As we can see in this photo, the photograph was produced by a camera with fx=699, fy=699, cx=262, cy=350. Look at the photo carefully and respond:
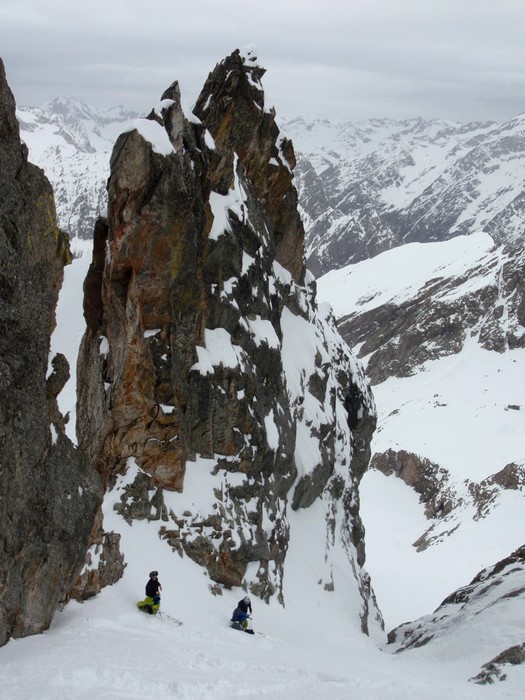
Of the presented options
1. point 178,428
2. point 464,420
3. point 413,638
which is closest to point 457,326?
point 464,420

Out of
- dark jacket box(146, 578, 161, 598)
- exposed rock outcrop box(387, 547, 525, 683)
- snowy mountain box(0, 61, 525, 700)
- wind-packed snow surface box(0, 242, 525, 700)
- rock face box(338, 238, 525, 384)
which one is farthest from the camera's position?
rock face box(338, 238, 525, 384)

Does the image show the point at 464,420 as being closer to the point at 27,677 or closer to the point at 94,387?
the point at 94,387

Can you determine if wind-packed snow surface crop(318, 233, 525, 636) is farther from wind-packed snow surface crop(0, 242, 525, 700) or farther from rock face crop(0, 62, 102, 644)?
rock face crop(0, 62, 102, 644)

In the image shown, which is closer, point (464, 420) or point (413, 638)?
point (413, 638)

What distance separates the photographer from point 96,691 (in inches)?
445

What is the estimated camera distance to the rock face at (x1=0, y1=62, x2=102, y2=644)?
42.6ft

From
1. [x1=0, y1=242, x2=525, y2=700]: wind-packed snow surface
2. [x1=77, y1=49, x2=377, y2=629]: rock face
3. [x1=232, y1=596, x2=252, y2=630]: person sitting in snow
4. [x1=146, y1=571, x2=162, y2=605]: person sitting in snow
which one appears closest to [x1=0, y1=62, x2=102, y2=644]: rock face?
[x1=0, y1=242, x2=525, y2=700]: wind-packed snow surface

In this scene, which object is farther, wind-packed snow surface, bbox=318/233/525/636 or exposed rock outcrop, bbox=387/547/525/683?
wind-packed snow surface, bbox=318/233/525/636

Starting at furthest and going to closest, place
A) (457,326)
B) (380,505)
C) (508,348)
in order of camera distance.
Answer: (457,326) < (508,348) < (380,505)

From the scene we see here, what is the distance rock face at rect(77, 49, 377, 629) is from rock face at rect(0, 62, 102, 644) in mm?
6006

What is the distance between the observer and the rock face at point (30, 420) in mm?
12984

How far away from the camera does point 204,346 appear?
2475cm

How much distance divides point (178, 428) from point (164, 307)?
392cm

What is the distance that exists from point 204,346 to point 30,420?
11356 millimetres
